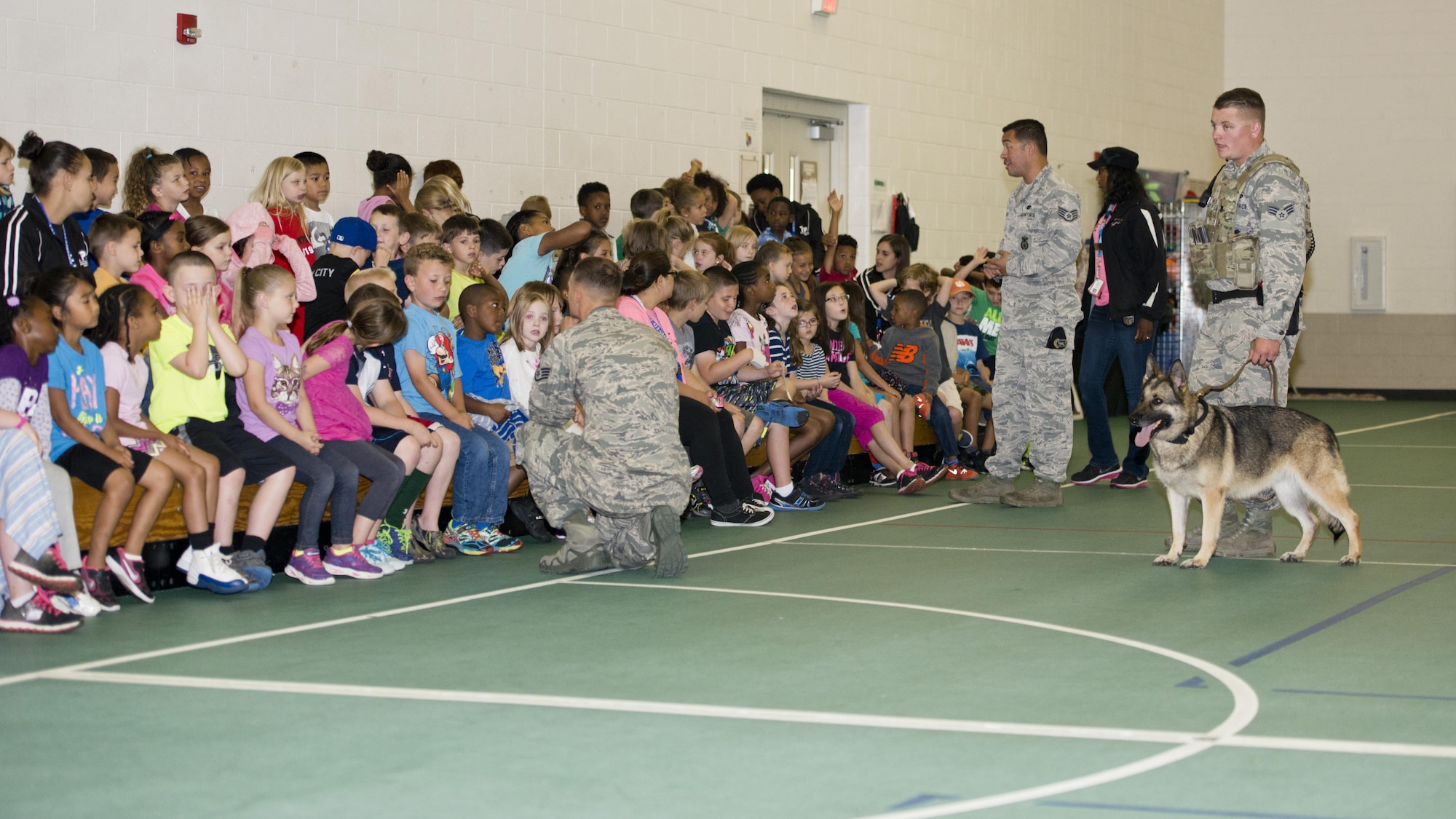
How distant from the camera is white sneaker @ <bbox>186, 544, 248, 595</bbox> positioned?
578cm

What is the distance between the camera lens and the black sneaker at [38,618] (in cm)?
502

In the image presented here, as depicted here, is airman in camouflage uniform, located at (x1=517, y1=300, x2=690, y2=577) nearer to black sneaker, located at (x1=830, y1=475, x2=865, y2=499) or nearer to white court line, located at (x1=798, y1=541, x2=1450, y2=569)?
white court line, located at (x1=798, y1=541, x2=1450, y2=569)

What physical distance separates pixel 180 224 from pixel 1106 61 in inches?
531

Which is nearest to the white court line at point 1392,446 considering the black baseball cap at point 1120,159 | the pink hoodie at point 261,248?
the black baseball cap at point 1120,159

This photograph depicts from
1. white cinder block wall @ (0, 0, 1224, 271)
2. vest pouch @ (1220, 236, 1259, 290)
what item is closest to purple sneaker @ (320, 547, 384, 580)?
white cinder block wall @ (0, 0, 1224, 271)

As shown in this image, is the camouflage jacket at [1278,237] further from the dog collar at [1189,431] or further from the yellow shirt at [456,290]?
the yellow shirt at [456,290]

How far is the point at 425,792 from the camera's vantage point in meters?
3.21

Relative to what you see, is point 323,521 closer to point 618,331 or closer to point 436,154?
point 618,331

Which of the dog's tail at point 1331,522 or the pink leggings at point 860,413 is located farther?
the pink leggings at point 860,413

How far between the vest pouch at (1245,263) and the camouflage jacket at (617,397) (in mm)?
2641

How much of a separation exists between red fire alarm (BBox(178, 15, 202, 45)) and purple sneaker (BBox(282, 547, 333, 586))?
11.1ft

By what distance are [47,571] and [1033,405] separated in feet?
17.9

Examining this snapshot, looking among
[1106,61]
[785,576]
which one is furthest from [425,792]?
[1106,61]

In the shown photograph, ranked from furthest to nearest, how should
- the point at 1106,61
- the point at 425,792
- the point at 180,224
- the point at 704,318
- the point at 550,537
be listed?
the point at 1106,61, the point at 704,318, the point at 550,537, the point at 180,224, the point at 425,792
